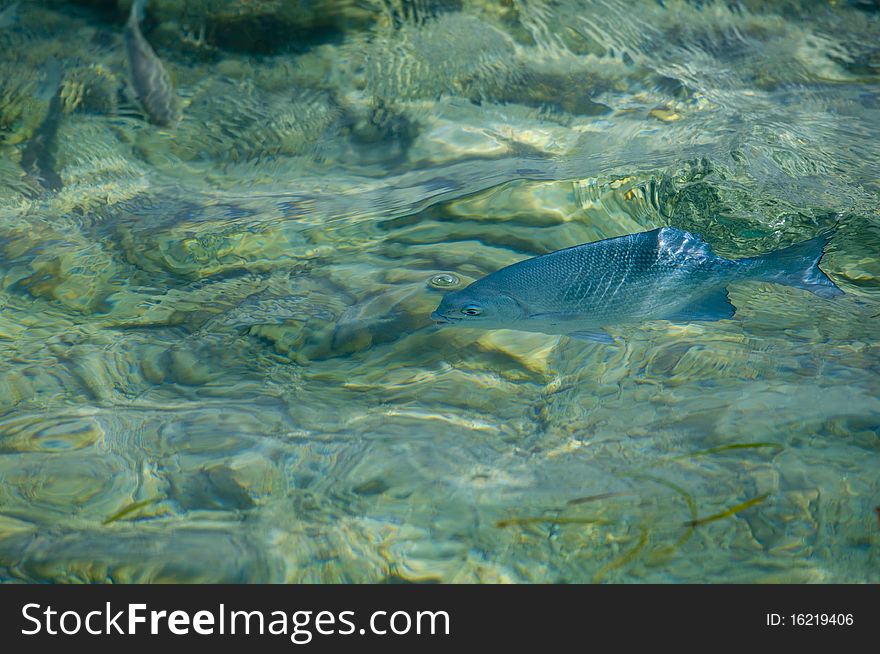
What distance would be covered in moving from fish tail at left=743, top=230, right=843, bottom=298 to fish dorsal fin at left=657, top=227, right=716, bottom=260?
221 mm

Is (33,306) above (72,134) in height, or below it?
below

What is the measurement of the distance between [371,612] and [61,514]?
137 cm

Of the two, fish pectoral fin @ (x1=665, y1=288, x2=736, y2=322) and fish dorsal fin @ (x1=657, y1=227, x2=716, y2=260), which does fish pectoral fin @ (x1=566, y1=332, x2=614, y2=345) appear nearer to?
fish pectoral fin @ (x1=665, y1=288, x2=736, y2=322)

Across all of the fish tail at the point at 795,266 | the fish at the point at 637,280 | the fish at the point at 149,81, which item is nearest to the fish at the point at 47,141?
the fish at the point at 149,81

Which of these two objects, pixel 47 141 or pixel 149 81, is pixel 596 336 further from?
pixel 47 141

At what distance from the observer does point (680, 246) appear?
295 cm

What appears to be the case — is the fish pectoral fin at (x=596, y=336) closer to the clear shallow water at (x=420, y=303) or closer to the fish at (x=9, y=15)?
the clear shallow water at (x=420, y=303)

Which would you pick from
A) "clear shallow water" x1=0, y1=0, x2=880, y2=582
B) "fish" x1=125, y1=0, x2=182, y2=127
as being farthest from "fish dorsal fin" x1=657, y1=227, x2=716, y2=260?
"fish" x1=125, y1=0, x2=182, y2=127

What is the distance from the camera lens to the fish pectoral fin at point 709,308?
296cm

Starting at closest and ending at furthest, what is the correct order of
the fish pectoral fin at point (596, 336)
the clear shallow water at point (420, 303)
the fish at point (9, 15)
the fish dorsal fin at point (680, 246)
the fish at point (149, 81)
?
the clear shallow water at point (420, 303), the fish dorsal fin at point (680, 246), the fish pectoral fin at point (596, 336), the fish at point (149, 81), the fish at point (9, 15)

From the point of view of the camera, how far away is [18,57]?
652cm

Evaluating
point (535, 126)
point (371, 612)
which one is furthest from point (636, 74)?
point (371, 612)

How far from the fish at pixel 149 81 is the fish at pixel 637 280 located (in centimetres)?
444

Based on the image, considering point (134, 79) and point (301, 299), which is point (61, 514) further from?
point (134, 79)
